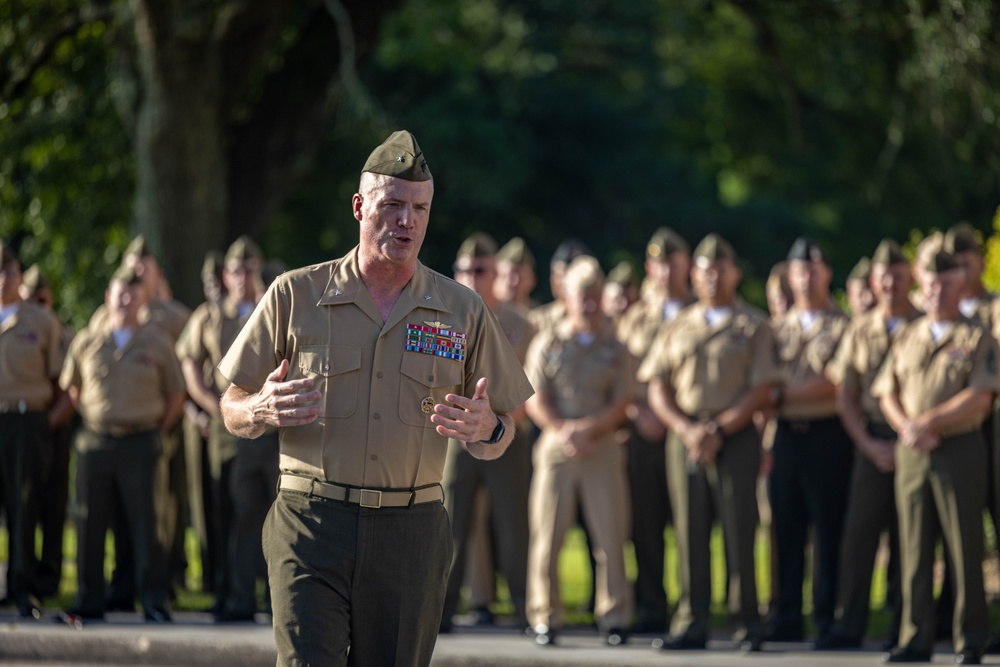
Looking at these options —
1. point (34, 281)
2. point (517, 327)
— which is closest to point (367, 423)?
point (517, 327)

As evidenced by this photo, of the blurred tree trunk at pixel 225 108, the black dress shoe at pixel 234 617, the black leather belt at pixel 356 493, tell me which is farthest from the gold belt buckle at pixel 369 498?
the blurred tree trunk at pixel 225 108

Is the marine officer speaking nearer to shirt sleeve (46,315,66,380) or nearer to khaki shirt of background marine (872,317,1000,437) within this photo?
khaki shirt of background marine (872,317,1000,437)

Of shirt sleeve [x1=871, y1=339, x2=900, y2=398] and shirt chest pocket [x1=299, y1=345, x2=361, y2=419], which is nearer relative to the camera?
shirt chest pocket [x1=299, y1=345, x2=361, y2=419]

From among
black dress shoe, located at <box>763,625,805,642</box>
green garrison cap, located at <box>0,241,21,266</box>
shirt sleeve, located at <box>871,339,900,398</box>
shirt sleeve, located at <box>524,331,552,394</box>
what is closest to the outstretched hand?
shirt sleeve, located at <box>871,339,900,398</box>

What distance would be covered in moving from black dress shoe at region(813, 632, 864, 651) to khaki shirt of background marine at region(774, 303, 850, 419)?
151 cm

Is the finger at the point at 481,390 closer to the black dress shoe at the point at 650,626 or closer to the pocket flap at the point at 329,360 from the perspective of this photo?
the pocket flap at the point at 329,360

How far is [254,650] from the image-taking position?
32.1 feet

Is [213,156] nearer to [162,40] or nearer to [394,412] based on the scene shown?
[162,40]

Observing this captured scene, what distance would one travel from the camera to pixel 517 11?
1127 inches

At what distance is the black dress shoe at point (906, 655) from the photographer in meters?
9.31

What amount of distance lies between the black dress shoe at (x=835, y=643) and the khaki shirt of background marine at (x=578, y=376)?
1.90 meters

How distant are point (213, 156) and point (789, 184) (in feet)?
58.8

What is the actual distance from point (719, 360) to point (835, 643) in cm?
193

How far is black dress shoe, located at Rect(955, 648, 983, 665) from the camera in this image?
925 centimetres
